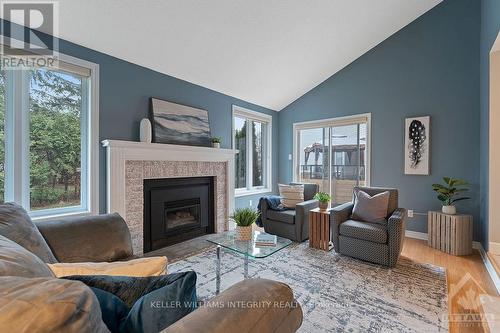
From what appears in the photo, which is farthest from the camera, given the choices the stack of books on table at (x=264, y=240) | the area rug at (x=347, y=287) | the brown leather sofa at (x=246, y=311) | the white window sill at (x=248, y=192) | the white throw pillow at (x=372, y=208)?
the white window sill at (x=248, y=192)

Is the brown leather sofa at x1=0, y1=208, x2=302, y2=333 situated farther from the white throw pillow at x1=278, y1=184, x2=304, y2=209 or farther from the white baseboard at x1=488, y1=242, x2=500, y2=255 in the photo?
the white baseboard at x1=488, y1=242, x2=500, y2=255

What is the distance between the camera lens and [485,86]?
3.04 m

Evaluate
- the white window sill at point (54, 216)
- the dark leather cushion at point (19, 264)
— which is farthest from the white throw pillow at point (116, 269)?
the white window sill at point (54, 216)

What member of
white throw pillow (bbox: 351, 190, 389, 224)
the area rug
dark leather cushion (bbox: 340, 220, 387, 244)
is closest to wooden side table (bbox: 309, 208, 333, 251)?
the area rug

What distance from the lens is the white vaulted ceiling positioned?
2.51 meters

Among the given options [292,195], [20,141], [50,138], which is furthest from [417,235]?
[20,141]

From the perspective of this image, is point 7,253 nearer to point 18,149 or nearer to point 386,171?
point 18,149

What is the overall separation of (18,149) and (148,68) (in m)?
1.67

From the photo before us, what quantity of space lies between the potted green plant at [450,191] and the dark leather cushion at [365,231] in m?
1.23

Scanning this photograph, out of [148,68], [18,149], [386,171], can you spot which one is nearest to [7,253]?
[18,149]

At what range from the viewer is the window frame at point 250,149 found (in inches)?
185

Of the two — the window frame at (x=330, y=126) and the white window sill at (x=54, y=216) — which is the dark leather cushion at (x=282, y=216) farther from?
the white window sill at (x=54, y=216)

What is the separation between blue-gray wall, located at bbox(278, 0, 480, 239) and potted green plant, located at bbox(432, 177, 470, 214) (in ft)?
0.46

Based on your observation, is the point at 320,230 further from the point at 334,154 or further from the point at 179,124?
the point at 179,124
